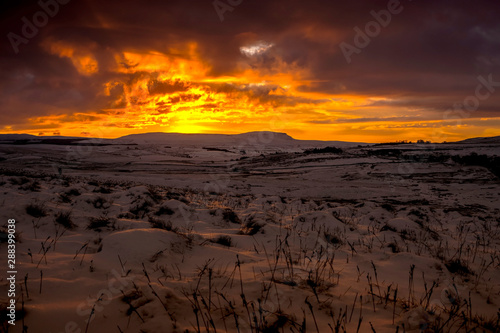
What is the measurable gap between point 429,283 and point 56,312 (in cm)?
353

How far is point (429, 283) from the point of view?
304 centimetres

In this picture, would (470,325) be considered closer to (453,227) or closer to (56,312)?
(56,312)

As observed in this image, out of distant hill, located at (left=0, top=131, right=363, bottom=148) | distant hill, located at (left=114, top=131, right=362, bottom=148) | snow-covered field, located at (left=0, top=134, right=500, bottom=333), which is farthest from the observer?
distant hill, located at (left=114, top=131, right=362, bottom=148)

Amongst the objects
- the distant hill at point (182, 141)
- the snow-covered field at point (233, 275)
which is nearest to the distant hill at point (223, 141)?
the distant hill at point (182, 141)

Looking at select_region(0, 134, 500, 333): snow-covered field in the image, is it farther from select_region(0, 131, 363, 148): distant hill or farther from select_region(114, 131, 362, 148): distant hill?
select_region(114, 131, 362, 148): distant hill

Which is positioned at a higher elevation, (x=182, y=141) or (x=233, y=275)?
(x=182, y=141)

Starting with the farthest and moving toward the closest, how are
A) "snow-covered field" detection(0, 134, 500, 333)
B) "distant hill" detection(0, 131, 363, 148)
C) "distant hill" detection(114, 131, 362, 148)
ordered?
"distant hill" detection(114, 131, 362, 148), "distant hill" detection(0, 131, 363, 148), "snow-covered field" detection(0, 134, 500, 333)

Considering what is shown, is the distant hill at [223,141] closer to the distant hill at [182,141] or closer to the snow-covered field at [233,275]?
the distant hill at [182,141]

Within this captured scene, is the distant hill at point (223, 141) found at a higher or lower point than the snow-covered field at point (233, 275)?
higher

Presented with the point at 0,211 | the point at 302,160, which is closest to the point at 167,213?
the point at 0,211

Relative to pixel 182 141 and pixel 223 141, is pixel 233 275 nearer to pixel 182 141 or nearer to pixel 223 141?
pixel 182 141

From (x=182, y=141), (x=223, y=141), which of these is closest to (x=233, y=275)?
(x=182, y=141)

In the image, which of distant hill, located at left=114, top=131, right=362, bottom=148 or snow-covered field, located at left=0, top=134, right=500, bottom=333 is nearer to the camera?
snow-covered field, located at left=0, top=134, right=500, bottom=333

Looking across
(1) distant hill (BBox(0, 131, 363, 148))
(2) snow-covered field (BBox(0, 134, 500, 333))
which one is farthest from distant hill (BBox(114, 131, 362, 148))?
(2) snow-covered field (BBox(0, 134, 500, 333))
